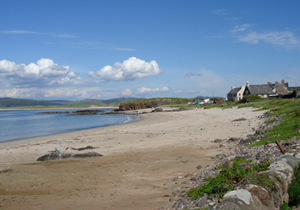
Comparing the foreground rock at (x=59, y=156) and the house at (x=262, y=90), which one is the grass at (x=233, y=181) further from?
the house at (x=262, y=90)

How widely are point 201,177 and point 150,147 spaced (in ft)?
24.0

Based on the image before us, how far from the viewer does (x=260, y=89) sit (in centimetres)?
7150

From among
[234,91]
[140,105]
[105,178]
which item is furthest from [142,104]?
[105,178]

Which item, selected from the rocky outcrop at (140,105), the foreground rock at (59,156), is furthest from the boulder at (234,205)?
the rocky outcrop at (140,105)

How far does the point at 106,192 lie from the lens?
772cm

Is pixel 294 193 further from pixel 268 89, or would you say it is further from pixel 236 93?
pixel 236 93

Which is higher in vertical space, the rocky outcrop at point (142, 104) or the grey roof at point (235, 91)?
the grey roof at point (235, 91)

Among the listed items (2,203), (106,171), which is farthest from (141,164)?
(2,203)

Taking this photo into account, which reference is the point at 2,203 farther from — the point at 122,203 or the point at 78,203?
the point at 122,203

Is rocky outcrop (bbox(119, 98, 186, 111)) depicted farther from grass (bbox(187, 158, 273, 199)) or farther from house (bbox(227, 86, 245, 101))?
grass (bbox(187, 158, 273, 199))

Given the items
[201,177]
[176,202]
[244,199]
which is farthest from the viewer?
[201,177]

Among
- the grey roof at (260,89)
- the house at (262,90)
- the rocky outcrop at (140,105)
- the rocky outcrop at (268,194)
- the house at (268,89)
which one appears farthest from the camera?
the rocky outcrop at (140,105)

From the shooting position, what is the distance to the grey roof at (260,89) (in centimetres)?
7056

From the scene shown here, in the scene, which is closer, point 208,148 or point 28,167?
point 28,167
